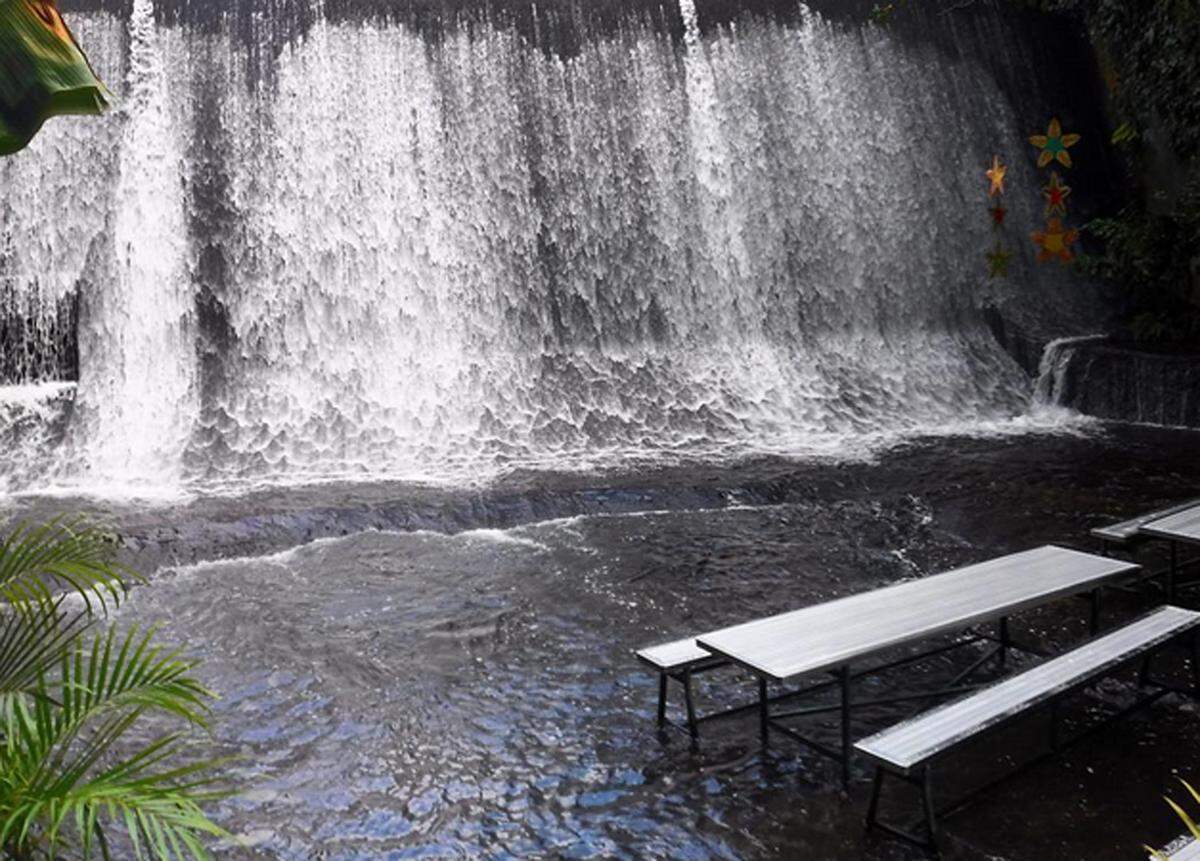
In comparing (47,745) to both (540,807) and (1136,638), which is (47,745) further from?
(1136,638)

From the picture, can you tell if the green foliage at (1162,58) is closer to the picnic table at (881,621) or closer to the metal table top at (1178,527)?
the metal table top at (1178,527)

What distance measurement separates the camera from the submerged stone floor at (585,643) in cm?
377

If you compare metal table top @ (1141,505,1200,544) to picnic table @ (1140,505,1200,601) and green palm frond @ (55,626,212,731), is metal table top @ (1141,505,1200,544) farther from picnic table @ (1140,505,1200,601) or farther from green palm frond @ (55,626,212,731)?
green palm frond @ (55,626,212,731)

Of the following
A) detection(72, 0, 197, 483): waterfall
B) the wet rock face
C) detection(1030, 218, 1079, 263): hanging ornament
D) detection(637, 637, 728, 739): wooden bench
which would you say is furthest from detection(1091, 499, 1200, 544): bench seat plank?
detection(1030, 218, 1079, 263): hanging ornament

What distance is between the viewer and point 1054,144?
14.1 metres

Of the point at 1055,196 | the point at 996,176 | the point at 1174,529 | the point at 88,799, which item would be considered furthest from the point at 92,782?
the point at 1055,196

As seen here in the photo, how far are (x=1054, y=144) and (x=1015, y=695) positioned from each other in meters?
12.2

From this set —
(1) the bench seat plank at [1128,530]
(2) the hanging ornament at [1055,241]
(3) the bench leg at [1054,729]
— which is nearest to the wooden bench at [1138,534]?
(1) the bench seat plank at [1128,530]

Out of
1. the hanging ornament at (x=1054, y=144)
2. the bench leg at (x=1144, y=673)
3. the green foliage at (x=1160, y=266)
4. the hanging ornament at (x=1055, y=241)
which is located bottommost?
the bench leg at (x=1144, y=673)

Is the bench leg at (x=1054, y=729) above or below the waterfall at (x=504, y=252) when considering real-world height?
below

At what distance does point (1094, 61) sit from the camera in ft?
50.0

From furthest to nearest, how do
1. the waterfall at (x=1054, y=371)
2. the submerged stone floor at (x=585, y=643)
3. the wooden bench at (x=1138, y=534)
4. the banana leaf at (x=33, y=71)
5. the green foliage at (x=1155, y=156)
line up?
the waterfall at (x=1054, y=371) → the green foliage at (x=1155, y=156) → the wooden bench at (x=1138, y=534) → the submerged stone floor at (x=585, y=643) → the banana leaf at (x=33, y=71)

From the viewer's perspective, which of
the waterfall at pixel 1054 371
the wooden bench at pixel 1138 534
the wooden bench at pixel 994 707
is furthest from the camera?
the waterfall at pixel 1054 371

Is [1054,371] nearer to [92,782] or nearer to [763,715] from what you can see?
[763,715]
